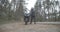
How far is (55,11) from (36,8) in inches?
17.2

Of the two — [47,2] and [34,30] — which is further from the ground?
[47,2]

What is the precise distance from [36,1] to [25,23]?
22.5 inches

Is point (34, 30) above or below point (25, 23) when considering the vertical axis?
below

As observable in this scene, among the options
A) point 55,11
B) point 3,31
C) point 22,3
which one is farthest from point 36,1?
point 3,31

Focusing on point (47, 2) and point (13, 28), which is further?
point (47, 2)

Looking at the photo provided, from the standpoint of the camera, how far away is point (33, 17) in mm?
2465

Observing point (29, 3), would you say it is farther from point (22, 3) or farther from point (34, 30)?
point (34, 30)

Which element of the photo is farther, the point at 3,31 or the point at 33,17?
the point at 33,17

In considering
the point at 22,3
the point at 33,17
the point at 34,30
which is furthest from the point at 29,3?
the point at 34,30

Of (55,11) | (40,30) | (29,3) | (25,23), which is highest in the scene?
(29,3)

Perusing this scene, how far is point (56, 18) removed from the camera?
2.40 metres

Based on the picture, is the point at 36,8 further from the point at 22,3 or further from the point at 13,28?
the point at 13,28

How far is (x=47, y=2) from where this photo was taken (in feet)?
8.29

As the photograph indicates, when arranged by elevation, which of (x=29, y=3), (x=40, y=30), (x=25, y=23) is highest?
(x=29, y=3)
